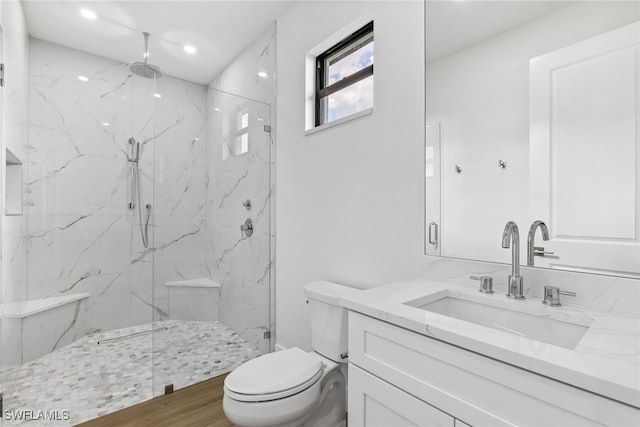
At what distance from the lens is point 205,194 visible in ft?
7.98

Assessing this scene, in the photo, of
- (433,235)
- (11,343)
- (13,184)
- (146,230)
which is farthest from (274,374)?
(13,184)

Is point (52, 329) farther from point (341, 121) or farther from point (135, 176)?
point (341, 121)

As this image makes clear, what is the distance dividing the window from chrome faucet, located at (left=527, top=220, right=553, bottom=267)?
3.65 ft

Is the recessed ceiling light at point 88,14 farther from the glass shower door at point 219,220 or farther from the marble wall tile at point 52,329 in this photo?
the marble wall tile at point 52,329

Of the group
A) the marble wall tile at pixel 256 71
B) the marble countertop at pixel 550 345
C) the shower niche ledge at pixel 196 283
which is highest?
the marble wall tile at pixel 256 71

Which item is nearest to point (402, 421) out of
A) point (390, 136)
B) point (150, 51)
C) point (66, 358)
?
point (390, 136)

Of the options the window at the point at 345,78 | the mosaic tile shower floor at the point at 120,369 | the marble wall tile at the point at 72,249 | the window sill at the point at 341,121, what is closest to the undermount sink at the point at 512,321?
the window sill at the point at 341,121

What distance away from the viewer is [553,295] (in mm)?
1035

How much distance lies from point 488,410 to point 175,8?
9.69 ft

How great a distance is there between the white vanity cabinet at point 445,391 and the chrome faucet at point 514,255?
17.9 inches

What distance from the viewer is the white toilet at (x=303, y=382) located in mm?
1274

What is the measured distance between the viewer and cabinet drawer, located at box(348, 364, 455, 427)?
34.7 inches
